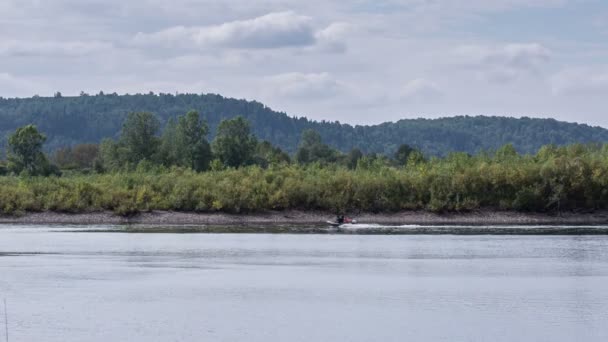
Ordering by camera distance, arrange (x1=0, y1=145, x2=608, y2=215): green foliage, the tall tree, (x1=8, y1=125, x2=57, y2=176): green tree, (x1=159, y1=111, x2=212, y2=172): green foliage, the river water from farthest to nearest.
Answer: (x1=159, y1=111, x2=212, y2=172): green foliage → the tall tree → (x1=8, y1=125, x2=57, y2=176): green tree → (x1=0, y1=145, x2=608, y2=215): green foliage → the river water

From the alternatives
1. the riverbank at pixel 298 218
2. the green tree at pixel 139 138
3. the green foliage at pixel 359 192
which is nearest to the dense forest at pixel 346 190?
the green foliage at pixel 359 192

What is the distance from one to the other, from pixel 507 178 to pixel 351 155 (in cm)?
9333

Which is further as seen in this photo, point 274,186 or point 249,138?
point 249,138

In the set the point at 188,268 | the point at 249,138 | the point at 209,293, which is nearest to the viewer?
the point at 209,293

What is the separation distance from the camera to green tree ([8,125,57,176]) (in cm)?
13200

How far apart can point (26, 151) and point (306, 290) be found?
94533 mm

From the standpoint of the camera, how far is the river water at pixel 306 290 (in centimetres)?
3525

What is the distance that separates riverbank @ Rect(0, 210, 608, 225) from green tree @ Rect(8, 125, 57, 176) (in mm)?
30304

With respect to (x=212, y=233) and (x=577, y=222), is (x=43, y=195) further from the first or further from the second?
(x=577, y=222)

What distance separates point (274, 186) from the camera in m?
106

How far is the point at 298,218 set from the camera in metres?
104

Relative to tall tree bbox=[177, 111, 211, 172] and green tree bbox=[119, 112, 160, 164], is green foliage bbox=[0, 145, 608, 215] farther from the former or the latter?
green tree bbox=[119, 112, 160, 164]

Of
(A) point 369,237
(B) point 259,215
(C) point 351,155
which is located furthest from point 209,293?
(C) point 351,155

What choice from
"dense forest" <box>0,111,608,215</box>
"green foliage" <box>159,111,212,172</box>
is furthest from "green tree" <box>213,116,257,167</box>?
"dense forest" <box>0,111,608,215</box>
